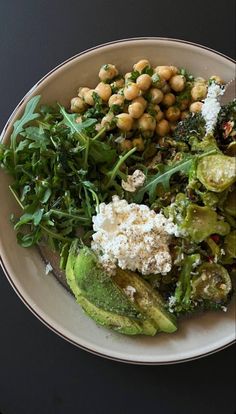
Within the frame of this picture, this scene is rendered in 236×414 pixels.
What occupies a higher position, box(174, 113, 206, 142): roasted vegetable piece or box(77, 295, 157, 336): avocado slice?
box(174, 113, 206, 142): roasted vegetable piece

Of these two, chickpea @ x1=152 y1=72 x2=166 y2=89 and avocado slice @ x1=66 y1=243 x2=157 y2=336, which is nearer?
avocado slice @ x1=66 y1=243 x2=157 y2=336

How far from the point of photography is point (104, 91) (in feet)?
6.24

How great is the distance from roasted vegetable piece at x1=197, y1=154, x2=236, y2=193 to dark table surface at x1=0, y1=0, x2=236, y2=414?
54cm

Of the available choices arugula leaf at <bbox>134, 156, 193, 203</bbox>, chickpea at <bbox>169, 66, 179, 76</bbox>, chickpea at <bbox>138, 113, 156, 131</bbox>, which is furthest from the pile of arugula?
chickpea at <bbox>169, 66, 179, 76</bbox>

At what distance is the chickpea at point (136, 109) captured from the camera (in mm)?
1861

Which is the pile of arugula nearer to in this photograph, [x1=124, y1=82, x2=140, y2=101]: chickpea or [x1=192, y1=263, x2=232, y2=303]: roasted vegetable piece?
[x1=124, y1=82, x2=140, y2=101]: chickpea

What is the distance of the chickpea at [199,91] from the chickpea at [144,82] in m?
0.15

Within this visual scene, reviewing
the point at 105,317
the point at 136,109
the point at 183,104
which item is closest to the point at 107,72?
A: the point at 136,109

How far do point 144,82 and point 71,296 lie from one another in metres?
0.73

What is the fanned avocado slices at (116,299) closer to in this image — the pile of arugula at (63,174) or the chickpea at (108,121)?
the pile of arugula at (63,174)

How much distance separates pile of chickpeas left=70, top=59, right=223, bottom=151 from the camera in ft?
6.15
